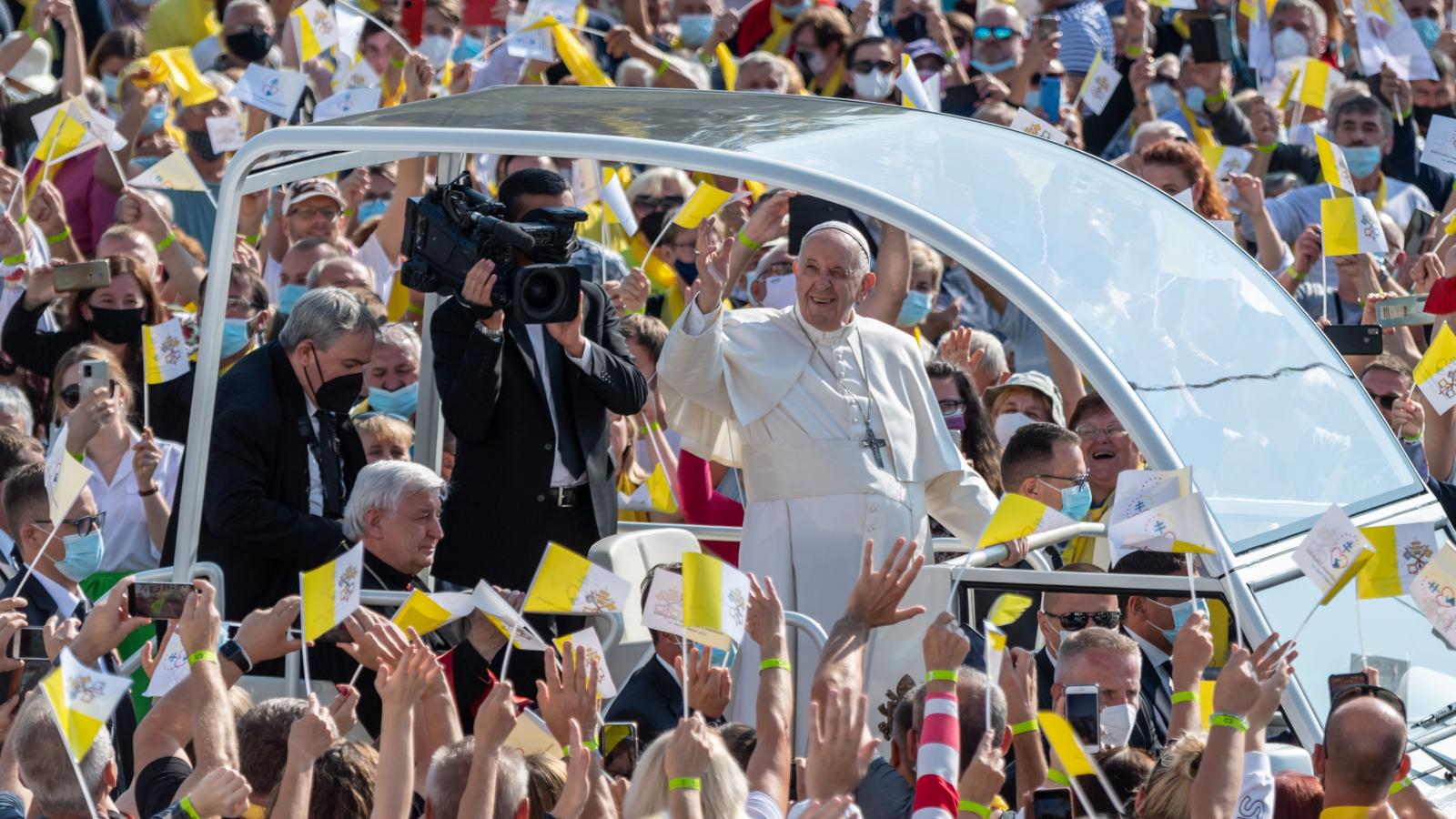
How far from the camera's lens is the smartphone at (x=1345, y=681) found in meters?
5.43

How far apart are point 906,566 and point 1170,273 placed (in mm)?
1868

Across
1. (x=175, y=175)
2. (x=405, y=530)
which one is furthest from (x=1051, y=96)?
(x=405, y=530)

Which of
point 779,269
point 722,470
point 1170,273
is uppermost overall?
point 1170,273

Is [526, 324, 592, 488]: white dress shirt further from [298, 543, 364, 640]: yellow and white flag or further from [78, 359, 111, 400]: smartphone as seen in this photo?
[78, 359, 111, 400]: smartphone

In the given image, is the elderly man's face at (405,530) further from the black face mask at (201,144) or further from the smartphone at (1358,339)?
the black face mask at (201,144)

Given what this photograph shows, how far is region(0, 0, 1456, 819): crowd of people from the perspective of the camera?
4758 millimetres

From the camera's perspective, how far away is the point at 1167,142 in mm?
9570

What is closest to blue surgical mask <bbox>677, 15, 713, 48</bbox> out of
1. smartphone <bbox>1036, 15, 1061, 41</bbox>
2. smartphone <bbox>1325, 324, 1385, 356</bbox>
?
smartphone <bbox>1036, 15, 1061, 41</bbox>

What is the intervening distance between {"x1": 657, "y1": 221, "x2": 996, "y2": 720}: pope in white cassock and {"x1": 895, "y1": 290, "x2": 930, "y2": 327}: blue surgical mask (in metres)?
2.81

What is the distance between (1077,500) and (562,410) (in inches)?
73.8

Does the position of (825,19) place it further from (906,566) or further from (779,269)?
(906,566)

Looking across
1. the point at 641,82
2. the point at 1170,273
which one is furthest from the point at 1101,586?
the point at 641,82

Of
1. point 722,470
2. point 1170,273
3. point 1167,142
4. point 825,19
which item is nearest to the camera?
point 1170,273

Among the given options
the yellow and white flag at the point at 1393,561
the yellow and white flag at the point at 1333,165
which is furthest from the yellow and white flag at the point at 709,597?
the yellow and white flag at the point at 1333,165
